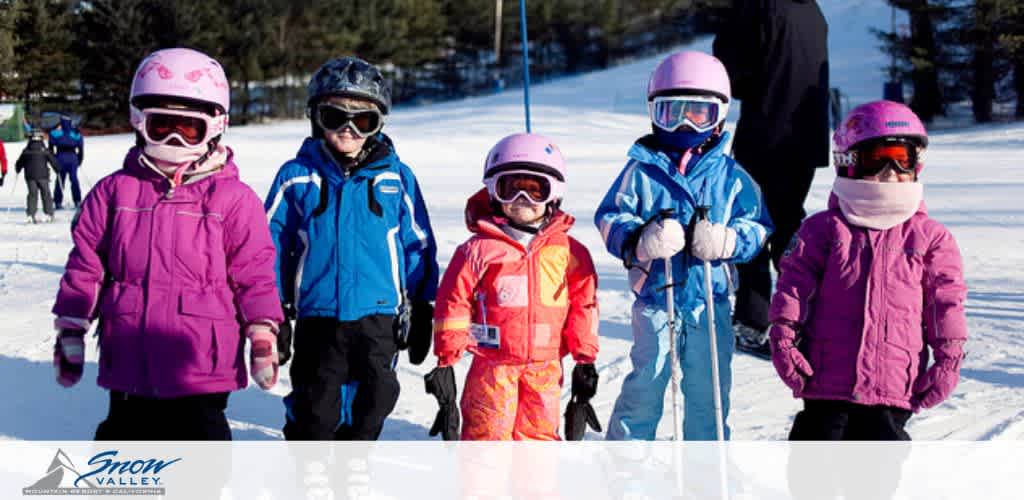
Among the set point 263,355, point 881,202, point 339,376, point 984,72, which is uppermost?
point 984,72

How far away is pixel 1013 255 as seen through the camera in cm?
866

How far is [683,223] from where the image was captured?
397 cm

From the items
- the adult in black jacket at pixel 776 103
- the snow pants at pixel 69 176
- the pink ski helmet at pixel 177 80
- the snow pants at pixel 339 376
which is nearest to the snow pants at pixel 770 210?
the adult in black jacket at pixel 776 103

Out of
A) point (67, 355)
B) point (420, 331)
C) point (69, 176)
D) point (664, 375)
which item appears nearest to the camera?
point (67, 355)

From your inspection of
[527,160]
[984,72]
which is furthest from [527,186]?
[984,72]

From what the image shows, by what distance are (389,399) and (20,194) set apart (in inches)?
637

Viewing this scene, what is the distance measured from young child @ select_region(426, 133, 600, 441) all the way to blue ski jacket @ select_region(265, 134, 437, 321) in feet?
0.96

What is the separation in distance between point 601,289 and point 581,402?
3.96 m

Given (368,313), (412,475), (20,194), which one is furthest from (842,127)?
(20,194)

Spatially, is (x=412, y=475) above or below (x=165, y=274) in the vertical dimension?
below

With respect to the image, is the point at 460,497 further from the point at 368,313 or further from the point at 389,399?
the point at 368,313

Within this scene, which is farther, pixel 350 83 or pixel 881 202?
pixel 350 83

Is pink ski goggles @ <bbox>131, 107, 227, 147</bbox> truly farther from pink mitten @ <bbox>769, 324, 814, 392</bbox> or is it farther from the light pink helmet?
pink mitten @ <bbox>769, 324, 814, 392</bbox>

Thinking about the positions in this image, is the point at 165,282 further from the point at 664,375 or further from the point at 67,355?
the point at 664,375
